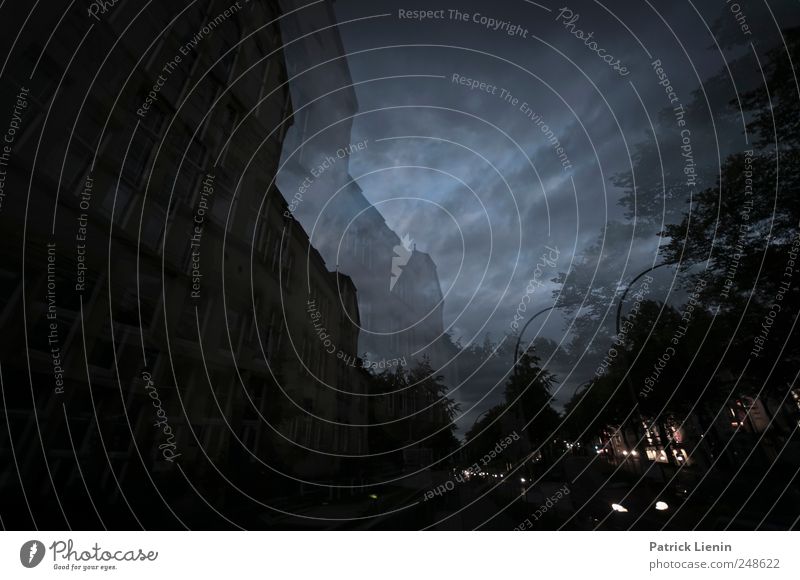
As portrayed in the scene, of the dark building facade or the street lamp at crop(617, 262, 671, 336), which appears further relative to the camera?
the street lamp at crop(617, 262, 671, 336)

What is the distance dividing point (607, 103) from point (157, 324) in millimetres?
3982

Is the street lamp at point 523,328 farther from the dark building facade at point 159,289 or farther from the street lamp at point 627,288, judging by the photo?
the dark building facade at point 159,289

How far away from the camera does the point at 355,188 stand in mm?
2973

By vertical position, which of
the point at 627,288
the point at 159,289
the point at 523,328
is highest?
the point at 159,289

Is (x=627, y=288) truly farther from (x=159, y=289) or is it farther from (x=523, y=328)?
(x=159, y=289)

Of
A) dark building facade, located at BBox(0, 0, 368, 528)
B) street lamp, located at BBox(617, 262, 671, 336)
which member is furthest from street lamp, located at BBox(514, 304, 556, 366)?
dark building facade, located at BBox(0, 0, 368, 528)

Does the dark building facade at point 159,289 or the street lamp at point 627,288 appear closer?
→ the dark building facade at point 159,289

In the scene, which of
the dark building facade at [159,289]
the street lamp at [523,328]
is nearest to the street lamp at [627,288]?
the street lamp at [523,328]

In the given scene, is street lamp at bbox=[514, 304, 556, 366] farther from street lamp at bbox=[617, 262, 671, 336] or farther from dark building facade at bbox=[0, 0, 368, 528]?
dark building facade at bbox=[0, 0, 368, 528]

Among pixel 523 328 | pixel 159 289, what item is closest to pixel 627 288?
pixel 523 328

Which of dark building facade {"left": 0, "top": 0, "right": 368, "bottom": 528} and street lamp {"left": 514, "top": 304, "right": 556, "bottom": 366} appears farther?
street lamp {"left": 514, "top": 304, "right": 556, "bottom": 366}

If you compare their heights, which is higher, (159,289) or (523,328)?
(159,289)
